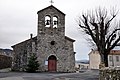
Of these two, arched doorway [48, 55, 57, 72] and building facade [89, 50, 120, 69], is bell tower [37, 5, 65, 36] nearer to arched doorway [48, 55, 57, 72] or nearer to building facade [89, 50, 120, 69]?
arched doorway [48, 55, 57, 72]

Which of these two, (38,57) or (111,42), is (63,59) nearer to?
(38,57)

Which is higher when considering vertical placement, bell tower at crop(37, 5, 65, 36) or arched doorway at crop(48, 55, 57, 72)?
bell tower at crop(37, 5, 65, 36)

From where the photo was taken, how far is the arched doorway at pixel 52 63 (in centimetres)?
3276

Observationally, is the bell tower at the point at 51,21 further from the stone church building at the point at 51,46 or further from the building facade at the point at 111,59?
the building facade at the point at 111,59

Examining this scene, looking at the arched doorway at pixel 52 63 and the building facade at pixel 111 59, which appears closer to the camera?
the arched doorway at pixel 52 63

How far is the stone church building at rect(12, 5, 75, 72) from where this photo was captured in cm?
3259

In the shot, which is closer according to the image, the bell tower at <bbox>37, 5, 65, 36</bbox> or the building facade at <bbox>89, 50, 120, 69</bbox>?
the bell tower at <bbox>37, 5, 65, 36</bbox>

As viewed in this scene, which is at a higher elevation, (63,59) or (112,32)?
(112,32)

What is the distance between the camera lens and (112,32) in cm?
2302

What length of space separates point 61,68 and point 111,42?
1193cm

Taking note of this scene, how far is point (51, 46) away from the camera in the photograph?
32.8 m

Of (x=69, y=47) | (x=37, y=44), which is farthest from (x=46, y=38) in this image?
(x=69, y=47)

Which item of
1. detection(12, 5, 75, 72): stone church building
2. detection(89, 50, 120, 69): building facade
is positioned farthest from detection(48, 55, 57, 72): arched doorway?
detection(89, 50, 120, 69): building facade

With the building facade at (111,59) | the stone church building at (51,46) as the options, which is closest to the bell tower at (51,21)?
the stone church building at (51,46)
